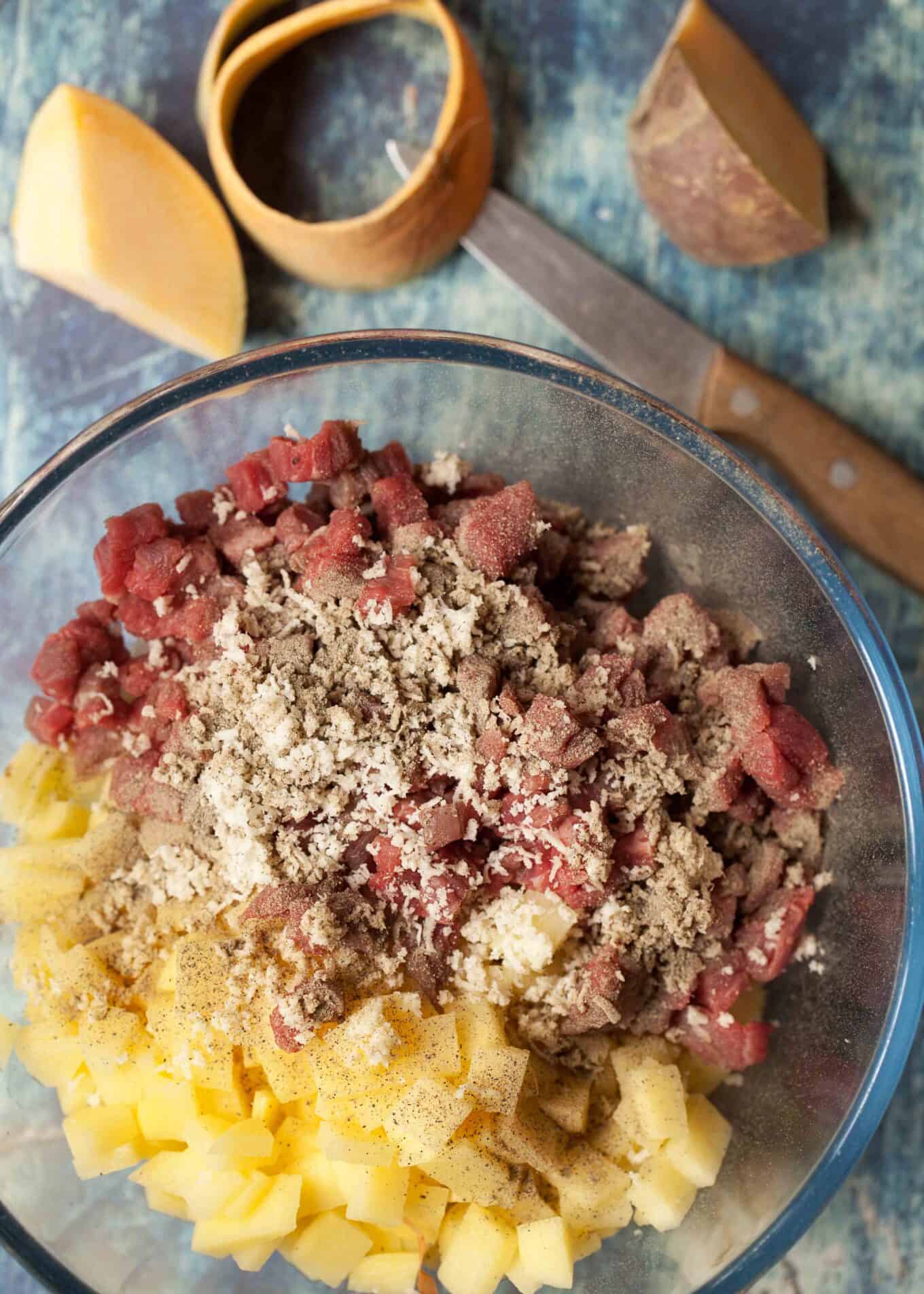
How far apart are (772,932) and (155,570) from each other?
1.00 meters

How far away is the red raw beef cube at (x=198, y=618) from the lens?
150 centimetres

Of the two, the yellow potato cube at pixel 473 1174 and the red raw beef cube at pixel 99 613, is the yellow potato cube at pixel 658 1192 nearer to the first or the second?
the yellow potato cube at pixel 473 1174

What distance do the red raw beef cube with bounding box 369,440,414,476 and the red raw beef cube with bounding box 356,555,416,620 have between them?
0.20 m

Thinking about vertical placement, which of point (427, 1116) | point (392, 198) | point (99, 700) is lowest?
point (427, 1116)

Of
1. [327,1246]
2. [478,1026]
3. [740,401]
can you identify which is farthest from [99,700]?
[740,401]

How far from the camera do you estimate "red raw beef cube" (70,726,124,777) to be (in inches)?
63.3

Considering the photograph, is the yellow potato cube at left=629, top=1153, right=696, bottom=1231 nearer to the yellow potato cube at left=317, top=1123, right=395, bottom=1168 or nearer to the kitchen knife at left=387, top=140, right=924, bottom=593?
the yellow potato cube at left=317, top=1123, right=395, bottom=1168

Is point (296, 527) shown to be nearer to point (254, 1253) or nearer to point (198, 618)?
point (198, 618)

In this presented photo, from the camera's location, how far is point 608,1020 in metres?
1.40

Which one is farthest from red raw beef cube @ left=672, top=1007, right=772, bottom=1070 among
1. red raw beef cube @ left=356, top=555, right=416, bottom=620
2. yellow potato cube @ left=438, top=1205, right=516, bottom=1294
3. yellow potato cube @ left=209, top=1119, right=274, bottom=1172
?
red raw beef cube @ left=356, top=555, right=416, bottom=620

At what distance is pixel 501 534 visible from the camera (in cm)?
147

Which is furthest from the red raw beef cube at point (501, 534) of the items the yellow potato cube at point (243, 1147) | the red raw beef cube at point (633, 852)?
the yellow potato cube at point (243, 1147)

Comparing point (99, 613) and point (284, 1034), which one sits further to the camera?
point (99, 613)

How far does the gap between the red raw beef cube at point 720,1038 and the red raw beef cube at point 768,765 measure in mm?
331
